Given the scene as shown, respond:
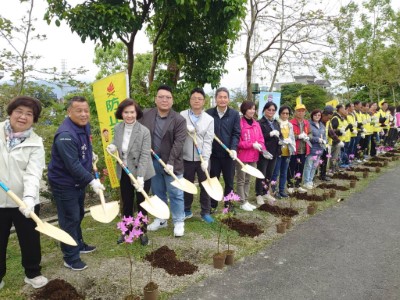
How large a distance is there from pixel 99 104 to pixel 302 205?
3.83m

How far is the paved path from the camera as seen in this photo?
309 centimetres

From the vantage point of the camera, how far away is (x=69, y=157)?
3066mm

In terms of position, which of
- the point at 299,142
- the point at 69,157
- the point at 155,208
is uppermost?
the point at 69,157

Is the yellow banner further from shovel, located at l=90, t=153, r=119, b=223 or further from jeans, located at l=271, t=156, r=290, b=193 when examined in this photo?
jeans, located at l=271, t=156, r=290, b=193

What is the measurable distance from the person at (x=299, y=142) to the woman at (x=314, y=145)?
0.90 ft

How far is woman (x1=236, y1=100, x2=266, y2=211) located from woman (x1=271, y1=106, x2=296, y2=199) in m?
0.75

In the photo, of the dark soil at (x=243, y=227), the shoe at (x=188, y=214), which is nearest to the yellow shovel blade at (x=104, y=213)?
the shoe at (x=188, y=214)

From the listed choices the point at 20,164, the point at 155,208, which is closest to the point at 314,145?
the point at 155,208

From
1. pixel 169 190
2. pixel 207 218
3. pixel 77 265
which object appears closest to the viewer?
pixel 77 265

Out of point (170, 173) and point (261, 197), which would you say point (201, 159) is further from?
point (261, 197)

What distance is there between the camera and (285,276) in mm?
3408

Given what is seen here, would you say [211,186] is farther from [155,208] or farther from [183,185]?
[155,208]

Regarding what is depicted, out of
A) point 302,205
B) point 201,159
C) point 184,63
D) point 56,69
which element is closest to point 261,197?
point 302,205

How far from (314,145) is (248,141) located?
95.3 inches
